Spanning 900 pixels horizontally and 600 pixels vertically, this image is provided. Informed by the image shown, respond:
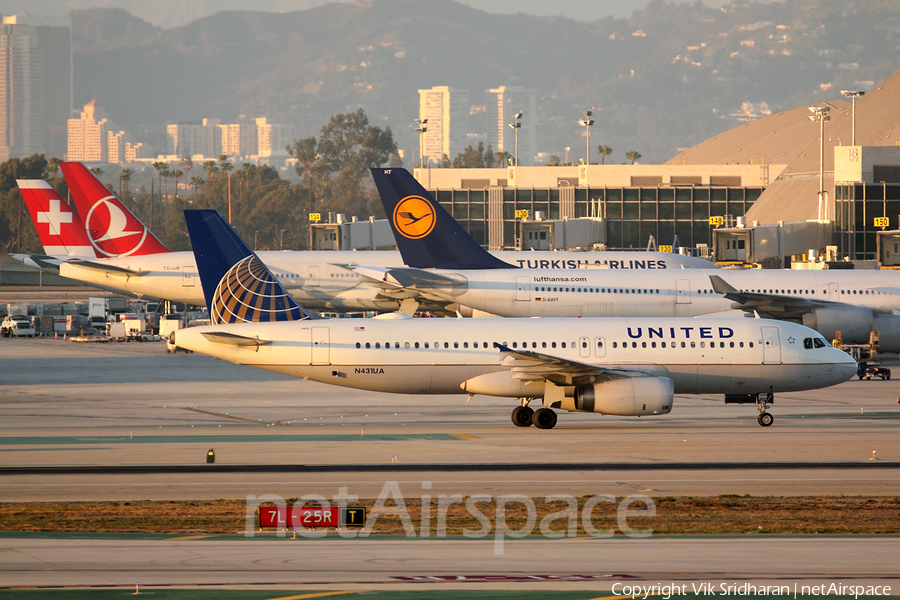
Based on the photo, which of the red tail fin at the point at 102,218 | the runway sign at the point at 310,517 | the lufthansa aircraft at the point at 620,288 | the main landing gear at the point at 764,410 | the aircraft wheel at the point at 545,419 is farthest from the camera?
the red tail fin at the point at 102,218

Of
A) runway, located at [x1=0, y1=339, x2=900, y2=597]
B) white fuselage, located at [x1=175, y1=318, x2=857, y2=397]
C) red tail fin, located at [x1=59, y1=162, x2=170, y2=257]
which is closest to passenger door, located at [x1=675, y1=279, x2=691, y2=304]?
runway, located at [x1=0, y1=339, x2=900, y2=597]

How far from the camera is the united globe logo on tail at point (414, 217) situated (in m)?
56.0

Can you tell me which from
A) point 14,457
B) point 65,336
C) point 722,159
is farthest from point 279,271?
point 722,159

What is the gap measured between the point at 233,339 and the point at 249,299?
2112 millimetres

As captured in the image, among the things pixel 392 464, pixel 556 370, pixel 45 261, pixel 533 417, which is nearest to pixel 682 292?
pixel 533 417

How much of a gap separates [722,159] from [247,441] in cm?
14996

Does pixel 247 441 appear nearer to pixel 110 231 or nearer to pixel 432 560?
pixel 432 560

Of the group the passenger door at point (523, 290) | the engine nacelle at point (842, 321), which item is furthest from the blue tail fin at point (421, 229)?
the engine nacelle at point (842, 321)

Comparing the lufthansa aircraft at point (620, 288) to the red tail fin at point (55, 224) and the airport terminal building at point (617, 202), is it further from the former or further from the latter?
the airport terminal building at point (617, 202)

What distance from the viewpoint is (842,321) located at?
5244 centimetres

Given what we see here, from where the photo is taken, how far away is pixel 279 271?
210 ft

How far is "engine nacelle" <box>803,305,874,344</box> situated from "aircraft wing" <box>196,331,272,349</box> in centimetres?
2987

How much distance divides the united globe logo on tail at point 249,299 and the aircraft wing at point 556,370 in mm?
8112

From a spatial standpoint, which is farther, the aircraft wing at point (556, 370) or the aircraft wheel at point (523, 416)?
the aircraft wheel at point (523, 416)
